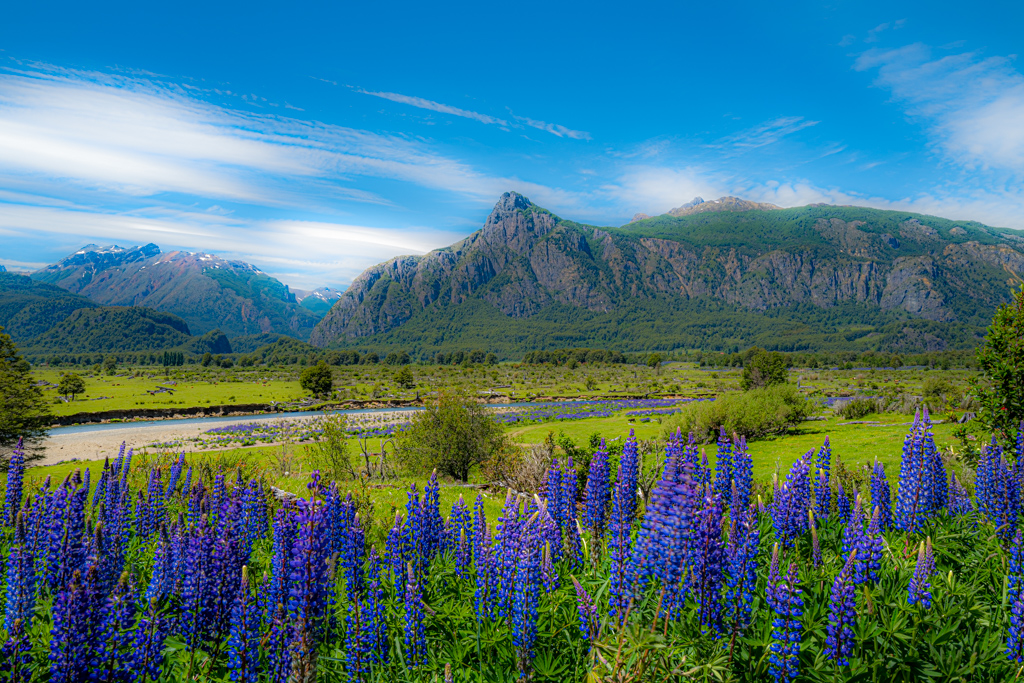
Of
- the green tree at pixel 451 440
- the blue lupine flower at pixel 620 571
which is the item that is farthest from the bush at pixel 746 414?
the blue lupine flower at pixel 620 571

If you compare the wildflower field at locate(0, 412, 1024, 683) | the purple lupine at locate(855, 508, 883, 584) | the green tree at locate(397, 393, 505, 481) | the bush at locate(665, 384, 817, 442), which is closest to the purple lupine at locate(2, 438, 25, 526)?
the wildflower field at locate(0, 412, 1024, 683)

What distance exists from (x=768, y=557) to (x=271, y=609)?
16.7ft

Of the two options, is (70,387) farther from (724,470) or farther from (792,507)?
(792,507)

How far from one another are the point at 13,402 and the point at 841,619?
3997 cm

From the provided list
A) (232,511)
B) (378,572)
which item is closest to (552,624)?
(378,572)

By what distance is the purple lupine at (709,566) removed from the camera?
157 inches

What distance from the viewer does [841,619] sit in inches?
155

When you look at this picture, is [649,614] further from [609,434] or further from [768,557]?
[609,434]

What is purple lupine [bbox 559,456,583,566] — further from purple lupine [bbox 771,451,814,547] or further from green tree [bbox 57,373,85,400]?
green tree [bbox 57,373,85,400]

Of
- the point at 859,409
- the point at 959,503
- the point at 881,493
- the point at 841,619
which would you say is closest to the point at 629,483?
the point at 841,619

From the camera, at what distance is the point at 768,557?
5469 mm

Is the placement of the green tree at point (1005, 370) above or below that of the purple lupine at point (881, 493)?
above

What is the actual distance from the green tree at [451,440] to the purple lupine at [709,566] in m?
20.4

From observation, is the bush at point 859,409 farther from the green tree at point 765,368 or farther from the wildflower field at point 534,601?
the wildflower field at point 534,601
